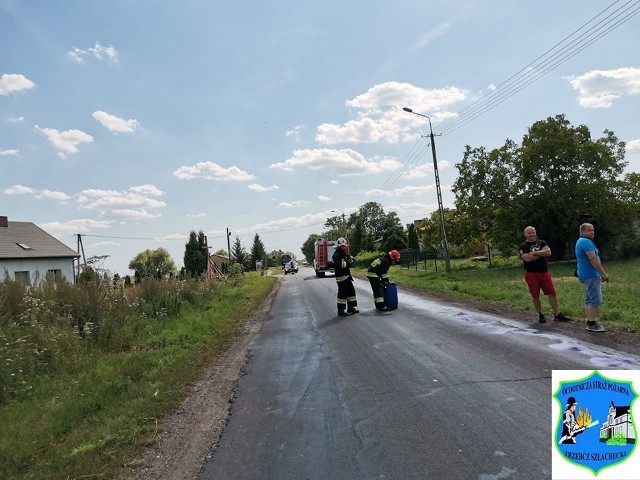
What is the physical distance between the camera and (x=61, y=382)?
7184mm

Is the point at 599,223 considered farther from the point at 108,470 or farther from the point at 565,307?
the point at 108,470

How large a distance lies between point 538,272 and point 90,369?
329 inches

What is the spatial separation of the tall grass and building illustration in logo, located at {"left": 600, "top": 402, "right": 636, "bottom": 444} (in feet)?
12.0

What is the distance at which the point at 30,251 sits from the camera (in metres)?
35.5

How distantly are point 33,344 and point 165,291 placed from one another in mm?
7103

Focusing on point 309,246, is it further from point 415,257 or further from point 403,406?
point 403,406

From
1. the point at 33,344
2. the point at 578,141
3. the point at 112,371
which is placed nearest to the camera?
the point at 112,371

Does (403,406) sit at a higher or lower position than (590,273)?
lower

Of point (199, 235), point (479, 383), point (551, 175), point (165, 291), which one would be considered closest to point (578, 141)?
point (551, 175)

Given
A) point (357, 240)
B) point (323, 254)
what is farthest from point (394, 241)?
point (323, 254)

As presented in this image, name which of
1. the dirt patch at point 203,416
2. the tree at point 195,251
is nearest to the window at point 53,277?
the dirt patch at point 203,416

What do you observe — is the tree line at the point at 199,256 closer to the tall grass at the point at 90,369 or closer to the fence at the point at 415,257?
the fence at the point at 415,257

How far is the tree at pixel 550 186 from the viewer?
28.9m

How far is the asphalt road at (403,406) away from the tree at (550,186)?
76.3 ft
